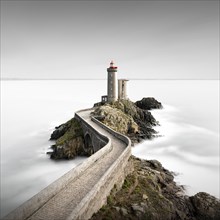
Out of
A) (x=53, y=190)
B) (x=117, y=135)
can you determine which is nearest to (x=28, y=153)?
→ (x=117, y=135)

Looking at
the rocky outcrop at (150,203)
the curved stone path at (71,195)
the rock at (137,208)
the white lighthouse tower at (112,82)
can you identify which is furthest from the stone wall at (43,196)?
the white lighthouse tower at (112,82)

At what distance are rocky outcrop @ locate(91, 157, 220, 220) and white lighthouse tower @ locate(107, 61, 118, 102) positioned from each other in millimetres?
27721

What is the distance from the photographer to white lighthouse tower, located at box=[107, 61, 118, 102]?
48.6m

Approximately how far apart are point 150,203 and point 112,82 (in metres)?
34.2

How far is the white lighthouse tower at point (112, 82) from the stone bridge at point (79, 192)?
29027 mm

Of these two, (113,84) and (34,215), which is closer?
(34,215)

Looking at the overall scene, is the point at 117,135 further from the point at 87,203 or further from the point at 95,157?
the point at 87,203

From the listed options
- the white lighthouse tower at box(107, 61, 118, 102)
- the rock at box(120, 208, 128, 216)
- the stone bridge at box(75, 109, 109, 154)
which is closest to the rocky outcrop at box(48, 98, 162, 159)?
the stone bridge at box(75, 109, 109, 154)

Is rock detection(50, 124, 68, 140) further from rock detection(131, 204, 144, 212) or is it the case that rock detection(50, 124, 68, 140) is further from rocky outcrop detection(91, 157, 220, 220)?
rock detection(131, 204, 144, 212)

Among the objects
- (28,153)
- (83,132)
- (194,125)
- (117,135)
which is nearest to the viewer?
(117,135)

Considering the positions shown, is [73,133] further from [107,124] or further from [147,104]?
[147,104]

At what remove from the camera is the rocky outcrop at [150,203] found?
1542 centimetres

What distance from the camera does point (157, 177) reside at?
22812 mm

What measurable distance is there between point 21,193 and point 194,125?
56101 mm
